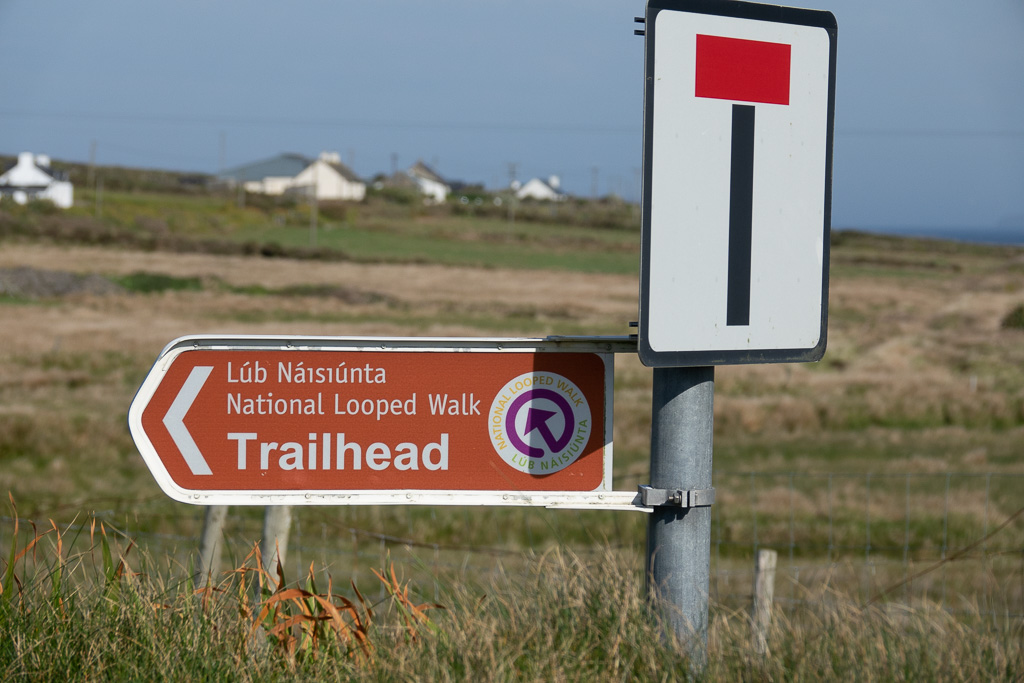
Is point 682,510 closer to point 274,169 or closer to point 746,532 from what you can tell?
point 746,532

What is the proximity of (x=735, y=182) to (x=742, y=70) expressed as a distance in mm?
260

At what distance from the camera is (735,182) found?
7.00 feet

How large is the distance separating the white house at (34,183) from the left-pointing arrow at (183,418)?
87.9m

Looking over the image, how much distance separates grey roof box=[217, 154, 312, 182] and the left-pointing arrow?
122500mm

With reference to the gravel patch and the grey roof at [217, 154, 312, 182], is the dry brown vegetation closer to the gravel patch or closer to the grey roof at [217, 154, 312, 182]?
the gravel patch

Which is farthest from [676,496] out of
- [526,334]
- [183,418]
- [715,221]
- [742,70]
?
[526,334]

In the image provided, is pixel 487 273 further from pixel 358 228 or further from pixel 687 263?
pixel 687 263

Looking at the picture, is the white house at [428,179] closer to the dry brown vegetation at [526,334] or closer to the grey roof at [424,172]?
the grey roof at [424,172]

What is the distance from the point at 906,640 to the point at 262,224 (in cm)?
8188

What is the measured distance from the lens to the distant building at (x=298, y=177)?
11900 cm

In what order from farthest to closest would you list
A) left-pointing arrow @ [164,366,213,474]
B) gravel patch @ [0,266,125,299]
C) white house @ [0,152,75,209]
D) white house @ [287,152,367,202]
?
white house @ [287,152,367,202] → white house @ [0,152,75,209] → gravel patch @ [0,266,125,299] → left-pointing arrow @ [164,366,213,474]

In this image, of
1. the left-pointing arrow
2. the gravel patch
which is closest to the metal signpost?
the left-pointing arrow

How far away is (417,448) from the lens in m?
2.32

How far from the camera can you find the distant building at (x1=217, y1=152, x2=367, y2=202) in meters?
119
